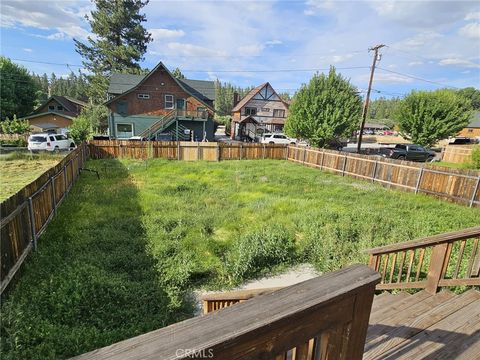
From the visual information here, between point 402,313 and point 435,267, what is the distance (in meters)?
0.89

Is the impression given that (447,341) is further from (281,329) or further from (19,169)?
(19,169)

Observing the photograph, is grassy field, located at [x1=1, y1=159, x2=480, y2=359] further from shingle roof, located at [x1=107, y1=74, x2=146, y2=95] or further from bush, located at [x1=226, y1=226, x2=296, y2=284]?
shingle roof, located at [x1=107, y1=74, x2=146, y2=95]

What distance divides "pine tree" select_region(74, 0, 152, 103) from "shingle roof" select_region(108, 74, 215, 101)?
7.45 m

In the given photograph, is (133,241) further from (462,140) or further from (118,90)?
(462,140)

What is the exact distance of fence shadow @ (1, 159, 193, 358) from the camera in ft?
11.0

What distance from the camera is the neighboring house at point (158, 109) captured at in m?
26.1

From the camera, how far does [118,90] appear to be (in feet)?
89.1

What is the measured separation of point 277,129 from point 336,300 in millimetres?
43075

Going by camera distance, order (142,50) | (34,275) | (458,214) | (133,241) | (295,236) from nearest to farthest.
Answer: (34,275), (133,241), (295,236), (458,214), (142,50)

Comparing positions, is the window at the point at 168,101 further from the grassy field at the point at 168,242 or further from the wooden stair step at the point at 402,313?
the wooden stair step at the point at 402,313

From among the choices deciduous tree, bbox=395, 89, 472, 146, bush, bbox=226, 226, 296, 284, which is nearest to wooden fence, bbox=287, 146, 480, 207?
bush, bbox=226, 226, 296, 284

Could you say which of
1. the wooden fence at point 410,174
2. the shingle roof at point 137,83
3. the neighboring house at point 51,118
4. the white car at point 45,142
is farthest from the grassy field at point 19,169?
the neighboring house at point 51,118

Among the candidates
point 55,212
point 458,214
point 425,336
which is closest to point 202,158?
point 55,212

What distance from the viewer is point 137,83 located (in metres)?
28.4
